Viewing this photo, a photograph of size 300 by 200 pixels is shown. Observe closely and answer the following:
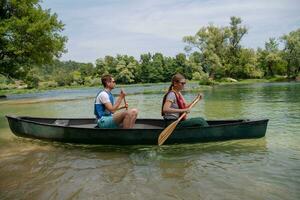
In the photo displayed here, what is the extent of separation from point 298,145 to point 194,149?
239 cm

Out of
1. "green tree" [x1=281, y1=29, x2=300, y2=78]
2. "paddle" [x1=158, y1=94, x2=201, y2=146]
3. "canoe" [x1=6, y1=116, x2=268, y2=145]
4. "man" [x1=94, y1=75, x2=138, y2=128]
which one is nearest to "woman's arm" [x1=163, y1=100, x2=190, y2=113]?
"paddle" [x1=158, y1=94, x2=201, y2=146]

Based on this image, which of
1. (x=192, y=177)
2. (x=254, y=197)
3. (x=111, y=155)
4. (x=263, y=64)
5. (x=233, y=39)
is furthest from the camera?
(x=263, y=64)

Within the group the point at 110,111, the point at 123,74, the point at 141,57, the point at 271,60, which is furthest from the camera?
the point at 141,57

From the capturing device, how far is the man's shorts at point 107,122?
28.1 feet

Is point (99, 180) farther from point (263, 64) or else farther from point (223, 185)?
point (263, 64)

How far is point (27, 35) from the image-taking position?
87.5 ft

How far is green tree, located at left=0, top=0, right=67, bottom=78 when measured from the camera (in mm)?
25984

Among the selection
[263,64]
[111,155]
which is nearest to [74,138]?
[111,155]

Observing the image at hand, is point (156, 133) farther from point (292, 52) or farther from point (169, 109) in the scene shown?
point (292, 52)

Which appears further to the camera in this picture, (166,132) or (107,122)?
(107,122)

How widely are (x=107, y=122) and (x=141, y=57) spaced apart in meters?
93.3

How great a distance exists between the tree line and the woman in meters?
20.2

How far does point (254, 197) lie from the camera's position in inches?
196

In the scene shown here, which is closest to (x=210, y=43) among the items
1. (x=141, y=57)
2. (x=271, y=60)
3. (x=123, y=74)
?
(x=271, y=60)
